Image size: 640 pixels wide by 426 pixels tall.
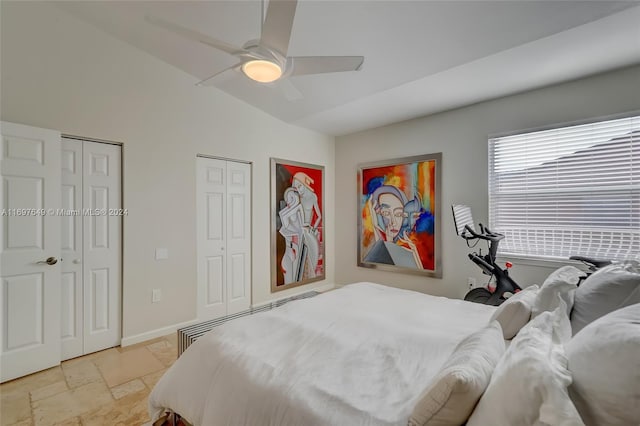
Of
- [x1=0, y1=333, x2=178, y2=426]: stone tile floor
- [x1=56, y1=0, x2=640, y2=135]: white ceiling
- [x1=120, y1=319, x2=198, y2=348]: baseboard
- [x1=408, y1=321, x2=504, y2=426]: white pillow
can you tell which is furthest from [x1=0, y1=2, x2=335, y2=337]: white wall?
[x1=408, y1=321, x2=504, y2=426]: white pillow

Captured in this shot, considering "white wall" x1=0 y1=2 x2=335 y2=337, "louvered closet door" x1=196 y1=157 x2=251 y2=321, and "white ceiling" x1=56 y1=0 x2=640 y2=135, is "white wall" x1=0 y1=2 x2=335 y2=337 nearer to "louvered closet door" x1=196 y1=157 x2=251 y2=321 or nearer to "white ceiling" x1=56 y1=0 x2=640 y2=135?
"louvered closet door" x1=196 y1=157 x2=251 y2=321

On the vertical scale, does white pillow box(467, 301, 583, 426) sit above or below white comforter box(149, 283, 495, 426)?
above

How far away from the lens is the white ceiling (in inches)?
83.8

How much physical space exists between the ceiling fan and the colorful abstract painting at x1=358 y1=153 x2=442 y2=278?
2.47 m

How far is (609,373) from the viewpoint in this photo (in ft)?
2.29

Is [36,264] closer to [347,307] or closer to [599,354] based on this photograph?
[347,307]

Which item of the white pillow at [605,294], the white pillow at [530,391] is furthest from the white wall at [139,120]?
the white pillow at [605,294]

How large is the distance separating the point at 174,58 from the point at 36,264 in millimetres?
2380

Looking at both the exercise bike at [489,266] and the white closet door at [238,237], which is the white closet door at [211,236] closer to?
the white closet door at [238,237]

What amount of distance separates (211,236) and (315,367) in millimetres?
2805

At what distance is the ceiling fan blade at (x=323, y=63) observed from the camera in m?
1.86

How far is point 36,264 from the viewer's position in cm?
247

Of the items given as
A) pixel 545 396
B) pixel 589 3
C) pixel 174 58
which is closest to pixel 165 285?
pixel 174 58

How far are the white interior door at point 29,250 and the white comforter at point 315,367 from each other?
1.66 m
